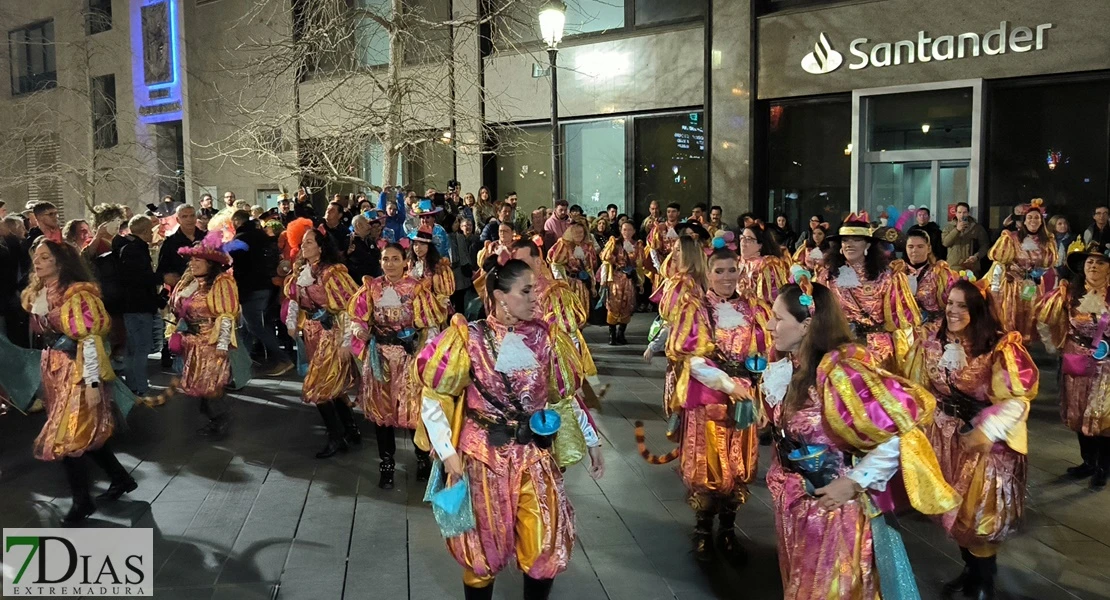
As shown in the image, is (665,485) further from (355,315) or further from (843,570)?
(843,570)

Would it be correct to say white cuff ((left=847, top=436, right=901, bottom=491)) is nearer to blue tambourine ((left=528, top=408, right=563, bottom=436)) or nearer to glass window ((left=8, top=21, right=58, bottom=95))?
blue tambourine ((left=528, top=408, right=563, bottom=436))

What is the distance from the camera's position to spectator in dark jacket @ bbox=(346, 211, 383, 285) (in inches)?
438

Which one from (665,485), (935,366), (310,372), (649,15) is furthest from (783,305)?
(649,15)

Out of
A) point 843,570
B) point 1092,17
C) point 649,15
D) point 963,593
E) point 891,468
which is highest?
point 649,15

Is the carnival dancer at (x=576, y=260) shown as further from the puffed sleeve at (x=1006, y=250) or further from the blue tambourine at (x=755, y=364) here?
the blue tambourine at (x=755, y=364)

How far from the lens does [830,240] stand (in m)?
7.42

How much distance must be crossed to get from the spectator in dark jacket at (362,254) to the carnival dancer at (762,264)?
4455mm

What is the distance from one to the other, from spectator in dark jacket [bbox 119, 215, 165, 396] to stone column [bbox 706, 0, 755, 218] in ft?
35.0

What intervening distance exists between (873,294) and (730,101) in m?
11.0

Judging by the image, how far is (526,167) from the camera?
2092cm

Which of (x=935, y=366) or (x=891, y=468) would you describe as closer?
(x=891, y=468)

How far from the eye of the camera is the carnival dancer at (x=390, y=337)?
22.9 ft

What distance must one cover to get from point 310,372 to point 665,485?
3088mm

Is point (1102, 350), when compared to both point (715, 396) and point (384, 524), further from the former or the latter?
point (384, 524)
